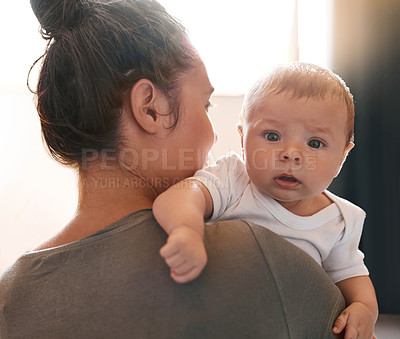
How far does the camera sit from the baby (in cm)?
98

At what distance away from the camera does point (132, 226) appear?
76 centimetres

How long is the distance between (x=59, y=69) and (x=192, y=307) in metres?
0.51

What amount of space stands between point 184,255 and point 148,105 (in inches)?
14.6

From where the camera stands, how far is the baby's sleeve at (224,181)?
0.96 m

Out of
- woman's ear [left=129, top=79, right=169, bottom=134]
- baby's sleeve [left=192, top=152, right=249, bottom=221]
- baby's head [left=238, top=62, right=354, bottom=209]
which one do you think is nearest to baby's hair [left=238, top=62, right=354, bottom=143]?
baby's head [left=238, top=62, right=354, bottom=209]

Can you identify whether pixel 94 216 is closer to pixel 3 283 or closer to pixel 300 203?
pixel 3 283

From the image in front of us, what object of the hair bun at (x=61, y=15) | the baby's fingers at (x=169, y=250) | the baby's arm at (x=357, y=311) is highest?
the hair bun at (x=61, y=15)

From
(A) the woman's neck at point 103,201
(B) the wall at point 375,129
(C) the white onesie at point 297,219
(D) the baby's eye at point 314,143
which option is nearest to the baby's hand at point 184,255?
(A) the woman's neck at point 103,201

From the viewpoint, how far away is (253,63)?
264cm

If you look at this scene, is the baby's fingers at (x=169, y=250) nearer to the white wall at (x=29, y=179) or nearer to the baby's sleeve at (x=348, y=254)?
the baby's sleeve at (x=348, y=254)

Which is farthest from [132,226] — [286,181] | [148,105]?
[286,181]

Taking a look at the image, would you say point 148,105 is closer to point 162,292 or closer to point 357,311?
point 162,292

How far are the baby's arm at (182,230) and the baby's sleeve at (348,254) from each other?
0.36 metres

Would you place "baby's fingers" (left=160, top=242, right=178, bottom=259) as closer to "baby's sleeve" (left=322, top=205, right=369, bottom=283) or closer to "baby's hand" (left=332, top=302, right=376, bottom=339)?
"baby's hand" (left=332, top=302, right=376, bottom=339)
